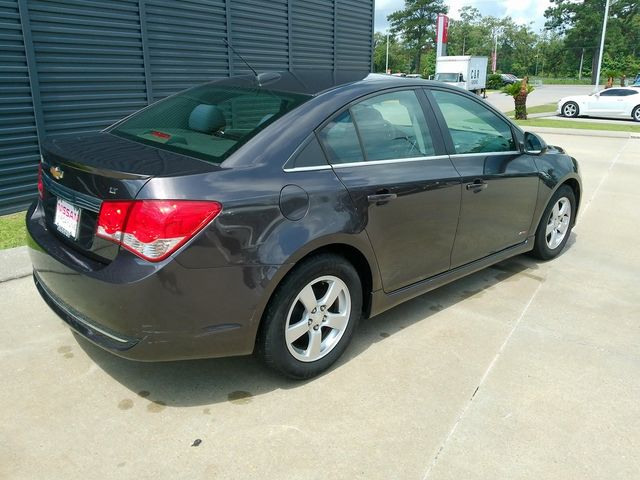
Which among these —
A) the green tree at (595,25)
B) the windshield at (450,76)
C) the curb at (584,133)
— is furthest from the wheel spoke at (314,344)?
the green tree at (595,25)

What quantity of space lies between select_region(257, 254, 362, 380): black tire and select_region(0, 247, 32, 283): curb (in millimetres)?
2527

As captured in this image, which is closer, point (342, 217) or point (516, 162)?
point (342, 217)

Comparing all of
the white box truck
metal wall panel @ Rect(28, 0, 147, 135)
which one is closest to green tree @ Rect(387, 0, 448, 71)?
the white box truck

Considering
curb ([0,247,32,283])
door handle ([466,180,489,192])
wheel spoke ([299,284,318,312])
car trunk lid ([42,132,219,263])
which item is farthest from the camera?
curb ([0,247,32,283])

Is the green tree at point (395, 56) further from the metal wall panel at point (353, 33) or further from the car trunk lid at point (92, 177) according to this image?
the car trunk lid at point (92, 177)

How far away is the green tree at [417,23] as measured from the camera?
88500mm

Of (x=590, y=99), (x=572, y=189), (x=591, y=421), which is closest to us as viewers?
(x=591, y=421)

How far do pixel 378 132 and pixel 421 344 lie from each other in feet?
4.38

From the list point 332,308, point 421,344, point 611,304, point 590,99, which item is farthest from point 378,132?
point 590,99

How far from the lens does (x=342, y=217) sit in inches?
112

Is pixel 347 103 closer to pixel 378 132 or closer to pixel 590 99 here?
pixel 378 132

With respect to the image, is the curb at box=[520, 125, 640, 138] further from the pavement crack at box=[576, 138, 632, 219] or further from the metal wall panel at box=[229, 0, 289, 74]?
the metal wall panel at box=[229, 0, 289, 74]

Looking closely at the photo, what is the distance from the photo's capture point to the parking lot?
2373 mm

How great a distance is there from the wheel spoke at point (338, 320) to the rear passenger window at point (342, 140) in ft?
2.77
